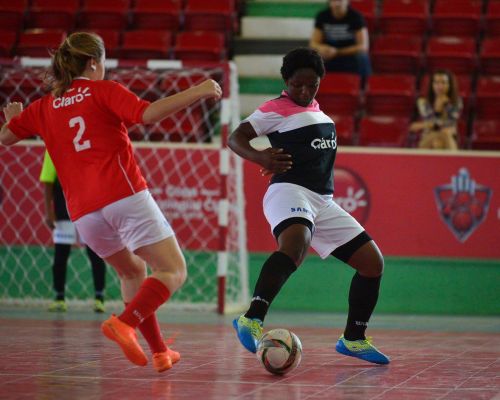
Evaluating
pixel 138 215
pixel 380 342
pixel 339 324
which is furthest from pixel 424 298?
pixel 138 215

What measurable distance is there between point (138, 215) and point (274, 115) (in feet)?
3.66

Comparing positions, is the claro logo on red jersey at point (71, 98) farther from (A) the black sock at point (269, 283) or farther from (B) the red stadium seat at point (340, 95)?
(B) the red stadium seat at point (340, 95)

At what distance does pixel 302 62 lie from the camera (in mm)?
6078

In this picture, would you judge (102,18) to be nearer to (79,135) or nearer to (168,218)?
(168,218)

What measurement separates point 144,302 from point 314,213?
4.05 ft

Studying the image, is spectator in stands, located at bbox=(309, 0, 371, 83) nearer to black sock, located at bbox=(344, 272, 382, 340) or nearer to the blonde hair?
black sock, located at bbox=(344, 272, 382, 340)

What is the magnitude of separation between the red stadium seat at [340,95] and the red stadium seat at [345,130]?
0.34m

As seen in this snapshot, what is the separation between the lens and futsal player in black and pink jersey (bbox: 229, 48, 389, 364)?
5965 mm

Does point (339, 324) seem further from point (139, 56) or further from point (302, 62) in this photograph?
point (139, 56)

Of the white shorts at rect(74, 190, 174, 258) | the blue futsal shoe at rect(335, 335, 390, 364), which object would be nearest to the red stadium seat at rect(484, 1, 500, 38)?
the blue futsal shoe at rect(335, 335, 390, 364)

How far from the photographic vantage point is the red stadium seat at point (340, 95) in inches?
498

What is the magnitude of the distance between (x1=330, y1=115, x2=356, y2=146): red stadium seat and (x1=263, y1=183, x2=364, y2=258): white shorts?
5815mm

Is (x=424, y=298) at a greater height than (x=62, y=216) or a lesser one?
lesser

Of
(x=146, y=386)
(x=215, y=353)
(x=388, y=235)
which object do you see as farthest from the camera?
(x=388, y=235)
